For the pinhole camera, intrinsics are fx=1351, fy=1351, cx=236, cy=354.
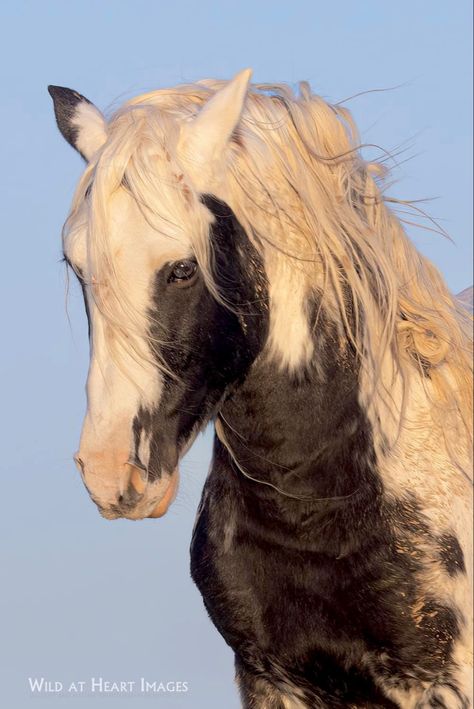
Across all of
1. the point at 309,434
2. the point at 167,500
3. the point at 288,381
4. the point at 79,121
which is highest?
the point at 79,121

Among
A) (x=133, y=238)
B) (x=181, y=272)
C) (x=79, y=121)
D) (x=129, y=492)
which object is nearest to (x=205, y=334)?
(x=181, y=272)

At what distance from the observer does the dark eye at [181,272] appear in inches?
194

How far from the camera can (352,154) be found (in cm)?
560

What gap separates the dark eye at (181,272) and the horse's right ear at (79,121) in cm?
83

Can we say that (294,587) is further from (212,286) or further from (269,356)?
(212,286)

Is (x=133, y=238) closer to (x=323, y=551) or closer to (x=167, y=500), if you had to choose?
(x=167, y=500)

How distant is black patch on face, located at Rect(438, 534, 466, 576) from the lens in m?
5.32

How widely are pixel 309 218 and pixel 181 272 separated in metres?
0.70

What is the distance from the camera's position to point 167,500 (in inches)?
201

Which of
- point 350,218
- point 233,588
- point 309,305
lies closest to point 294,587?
point 233,588

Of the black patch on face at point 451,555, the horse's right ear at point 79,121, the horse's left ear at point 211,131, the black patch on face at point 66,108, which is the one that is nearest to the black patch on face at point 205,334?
the horse's left ear at point 211,131

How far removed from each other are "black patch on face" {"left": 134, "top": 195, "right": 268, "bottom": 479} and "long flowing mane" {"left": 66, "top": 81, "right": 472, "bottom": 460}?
0.24 feet

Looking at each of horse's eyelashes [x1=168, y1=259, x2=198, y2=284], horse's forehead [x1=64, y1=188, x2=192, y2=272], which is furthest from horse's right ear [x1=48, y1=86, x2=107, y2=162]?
horse's eyelashes [x1=168, y1=259, x2=198, y2=284]

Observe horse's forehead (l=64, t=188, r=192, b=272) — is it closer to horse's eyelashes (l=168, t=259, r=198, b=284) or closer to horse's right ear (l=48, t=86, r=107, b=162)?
horse's eyelashes (l=168, t=259, r=198, b=284)
